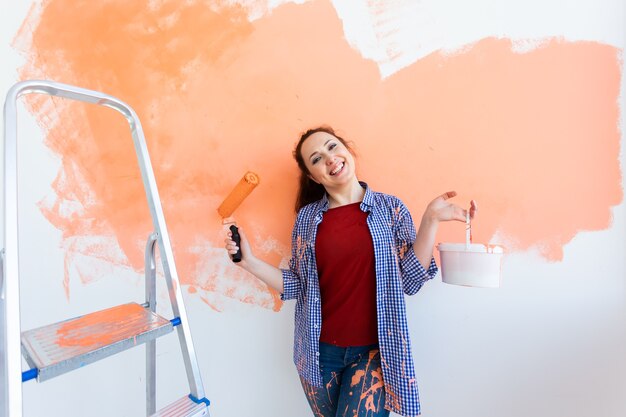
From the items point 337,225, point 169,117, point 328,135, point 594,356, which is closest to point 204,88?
point 169,117

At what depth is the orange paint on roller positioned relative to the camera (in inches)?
37.9

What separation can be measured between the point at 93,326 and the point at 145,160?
36cm

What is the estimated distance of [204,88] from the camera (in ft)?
3.84

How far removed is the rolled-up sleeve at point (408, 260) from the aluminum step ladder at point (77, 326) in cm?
56

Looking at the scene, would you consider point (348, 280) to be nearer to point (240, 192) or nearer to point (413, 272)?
point (413, 272)

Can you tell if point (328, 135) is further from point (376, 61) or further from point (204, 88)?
point (204, 88)

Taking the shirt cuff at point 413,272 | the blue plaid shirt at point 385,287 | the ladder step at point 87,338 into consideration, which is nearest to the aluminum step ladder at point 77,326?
the ladder step at point 87,338

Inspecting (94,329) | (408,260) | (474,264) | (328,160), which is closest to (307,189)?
(328,160)

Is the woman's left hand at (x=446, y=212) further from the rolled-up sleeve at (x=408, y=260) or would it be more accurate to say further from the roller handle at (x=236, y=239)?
the roller handle at (x=236, y=239)

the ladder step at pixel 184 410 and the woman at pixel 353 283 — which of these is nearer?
the ladder step at pixel 184 410

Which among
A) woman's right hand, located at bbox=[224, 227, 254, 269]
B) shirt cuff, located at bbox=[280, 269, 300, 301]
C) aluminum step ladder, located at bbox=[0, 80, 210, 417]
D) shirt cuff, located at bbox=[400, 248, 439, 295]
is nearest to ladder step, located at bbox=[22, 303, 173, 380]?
aluminum step ladder, located at bbox=[0, 80, 210, 417]

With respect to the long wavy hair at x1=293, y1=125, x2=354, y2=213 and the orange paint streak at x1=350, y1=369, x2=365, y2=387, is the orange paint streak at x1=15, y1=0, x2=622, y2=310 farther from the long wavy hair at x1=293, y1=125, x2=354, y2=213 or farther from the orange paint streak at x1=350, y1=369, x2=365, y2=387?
the orange paint streak at x1=350, y1=369, x2=365, y2=387

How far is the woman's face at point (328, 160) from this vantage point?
96 cm

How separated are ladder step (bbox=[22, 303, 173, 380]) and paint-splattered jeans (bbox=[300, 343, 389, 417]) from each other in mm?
457
